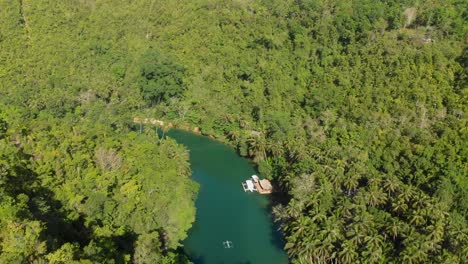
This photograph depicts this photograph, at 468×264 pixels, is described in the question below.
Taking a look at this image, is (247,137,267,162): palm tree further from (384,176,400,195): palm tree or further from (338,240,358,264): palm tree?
(338,240,358,264): palm tree

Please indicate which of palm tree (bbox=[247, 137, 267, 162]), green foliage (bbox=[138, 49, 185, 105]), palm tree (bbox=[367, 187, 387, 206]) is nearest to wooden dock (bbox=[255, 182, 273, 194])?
palm tree (bbox=[247, 137, 267, 162])

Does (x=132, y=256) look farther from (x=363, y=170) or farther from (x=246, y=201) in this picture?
(x=363, y=170)

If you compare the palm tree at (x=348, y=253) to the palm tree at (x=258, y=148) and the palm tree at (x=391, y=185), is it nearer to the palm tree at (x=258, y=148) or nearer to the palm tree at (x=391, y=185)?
the palm tree at (x=391, y=185)

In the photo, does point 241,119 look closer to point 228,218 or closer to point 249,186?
point 249,186

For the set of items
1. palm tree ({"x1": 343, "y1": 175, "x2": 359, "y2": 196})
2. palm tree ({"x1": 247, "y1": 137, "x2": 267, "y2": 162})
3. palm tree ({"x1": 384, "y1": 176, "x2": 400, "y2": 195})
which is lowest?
palm tree ({"x1": 247, "y1": 137, "x2": 267, "y2": 162})

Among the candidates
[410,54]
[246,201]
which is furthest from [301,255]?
[410,54]
